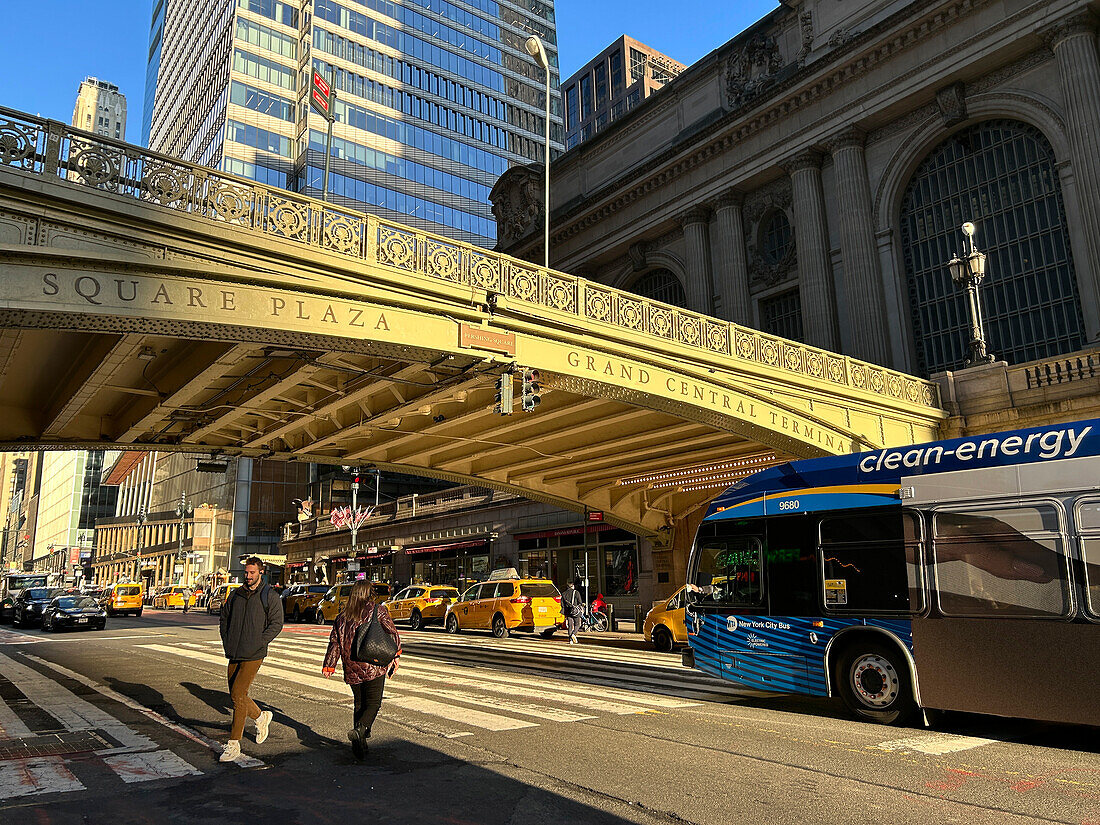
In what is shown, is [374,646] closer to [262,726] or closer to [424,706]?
[262,726]

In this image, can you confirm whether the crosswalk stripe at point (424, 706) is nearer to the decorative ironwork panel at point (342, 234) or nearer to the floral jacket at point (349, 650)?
the floral jacket at point (349, 650)

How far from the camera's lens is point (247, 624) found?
7.80 meters

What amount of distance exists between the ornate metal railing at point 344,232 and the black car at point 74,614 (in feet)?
82.1

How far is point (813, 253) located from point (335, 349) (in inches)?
963

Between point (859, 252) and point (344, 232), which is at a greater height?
point (859, 252)

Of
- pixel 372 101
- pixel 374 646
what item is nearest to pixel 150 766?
pixel 374 646

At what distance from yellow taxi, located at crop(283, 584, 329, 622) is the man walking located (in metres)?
32.7

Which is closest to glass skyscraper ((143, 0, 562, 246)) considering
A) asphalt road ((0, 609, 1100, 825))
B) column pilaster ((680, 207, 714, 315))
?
column pilaster ((680, 207, 714, 315))

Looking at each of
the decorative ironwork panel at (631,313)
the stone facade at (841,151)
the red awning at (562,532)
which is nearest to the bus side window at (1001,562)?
the decorative ironwork panel at (631,313)

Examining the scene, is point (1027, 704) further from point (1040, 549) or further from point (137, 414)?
point (137, 414)

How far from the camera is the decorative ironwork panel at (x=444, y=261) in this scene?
14.6 m

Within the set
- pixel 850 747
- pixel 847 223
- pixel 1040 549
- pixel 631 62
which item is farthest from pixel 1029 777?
pixel 631 62

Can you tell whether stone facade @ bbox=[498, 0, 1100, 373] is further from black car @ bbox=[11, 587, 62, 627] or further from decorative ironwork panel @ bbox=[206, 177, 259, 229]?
black car @ bbox=[11, 587, 62, 627]

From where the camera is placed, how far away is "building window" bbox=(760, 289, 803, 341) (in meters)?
34.8
